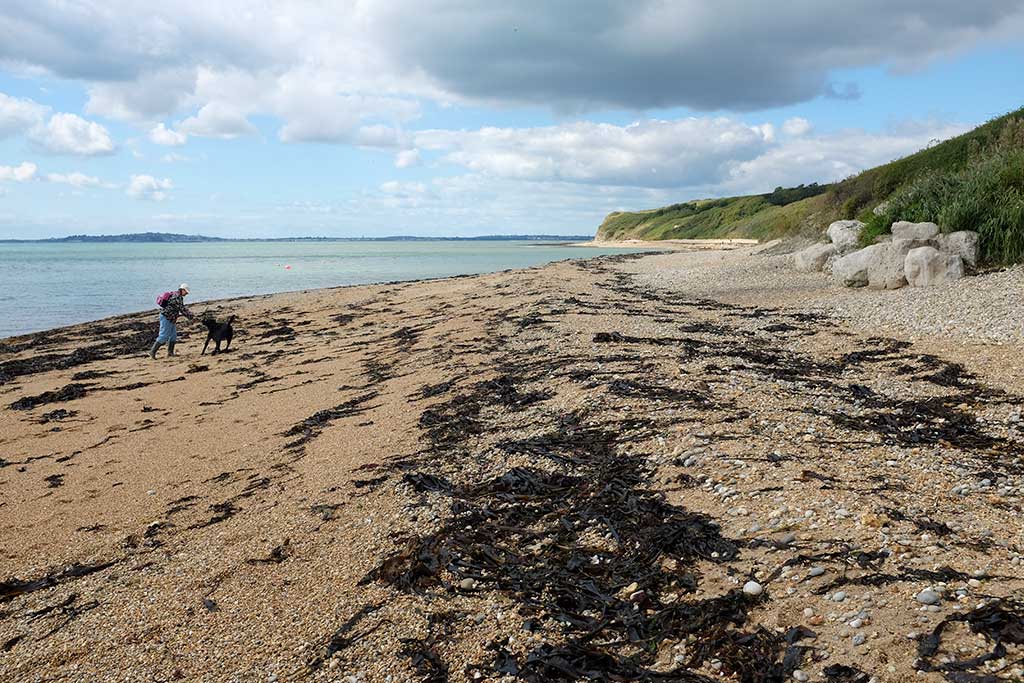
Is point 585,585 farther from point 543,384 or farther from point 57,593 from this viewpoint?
point 543,384

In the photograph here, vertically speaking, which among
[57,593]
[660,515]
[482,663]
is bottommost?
[57,593]

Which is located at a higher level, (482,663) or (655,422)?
(655,422)

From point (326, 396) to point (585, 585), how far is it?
7611 mm

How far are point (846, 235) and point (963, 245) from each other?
5790 mm

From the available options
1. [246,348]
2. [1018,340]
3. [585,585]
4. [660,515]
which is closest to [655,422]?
[660,515]

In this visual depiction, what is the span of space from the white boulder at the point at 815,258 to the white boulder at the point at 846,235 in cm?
25

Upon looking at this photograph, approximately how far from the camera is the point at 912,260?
15.1 m

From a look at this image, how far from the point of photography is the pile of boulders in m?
14.8

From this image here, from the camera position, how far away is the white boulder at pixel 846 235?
2036 centimetres

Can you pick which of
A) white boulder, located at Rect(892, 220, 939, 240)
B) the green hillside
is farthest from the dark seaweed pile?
white boulder, located at Rect(892, 220, 939, 240)

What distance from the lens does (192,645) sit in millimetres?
4238

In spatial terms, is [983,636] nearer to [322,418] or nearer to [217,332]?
[322,418]

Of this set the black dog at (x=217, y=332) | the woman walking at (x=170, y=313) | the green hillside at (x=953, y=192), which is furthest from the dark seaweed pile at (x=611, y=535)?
the woman walking at (x=170, y=313)

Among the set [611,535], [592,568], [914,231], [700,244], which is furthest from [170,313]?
[700,244]
